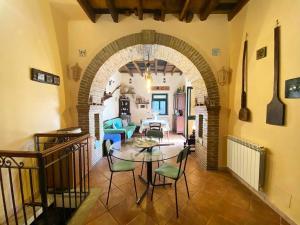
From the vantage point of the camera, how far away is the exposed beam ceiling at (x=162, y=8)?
2963 mm

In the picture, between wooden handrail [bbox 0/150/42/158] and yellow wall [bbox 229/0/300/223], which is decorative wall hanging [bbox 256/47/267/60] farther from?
wooden handrail [bbox 0/150/42/158]

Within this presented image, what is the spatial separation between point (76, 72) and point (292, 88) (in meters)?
3.60

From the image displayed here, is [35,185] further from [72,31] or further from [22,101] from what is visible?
[72,31]

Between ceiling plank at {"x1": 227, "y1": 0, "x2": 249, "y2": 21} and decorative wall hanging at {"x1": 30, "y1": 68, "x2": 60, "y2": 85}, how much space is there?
11.8ft

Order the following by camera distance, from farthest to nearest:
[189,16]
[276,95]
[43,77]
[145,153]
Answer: [189,16] → [43,77] → [145,153] → [276,95]

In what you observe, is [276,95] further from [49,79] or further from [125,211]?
[49,79]

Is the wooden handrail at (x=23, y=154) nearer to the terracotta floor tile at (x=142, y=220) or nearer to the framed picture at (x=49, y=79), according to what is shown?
the terracotta floor tile at (x=142, y=220)

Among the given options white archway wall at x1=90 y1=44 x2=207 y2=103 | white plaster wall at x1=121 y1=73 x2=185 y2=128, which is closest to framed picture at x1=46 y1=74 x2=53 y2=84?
white archway wall at x1=90 y1=44 x2=207 y2=103

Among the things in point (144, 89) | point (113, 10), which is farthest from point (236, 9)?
point (144, 89)

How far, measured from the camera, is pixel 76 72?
3484 millimetres

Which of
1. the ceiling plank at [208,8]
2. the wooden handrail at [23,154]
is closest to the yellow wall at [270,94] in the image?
the ceiling plank at [208,8]

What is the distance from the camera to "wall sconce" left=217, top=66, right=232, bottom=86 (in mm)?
3391

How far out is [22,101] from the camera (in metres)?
2.28

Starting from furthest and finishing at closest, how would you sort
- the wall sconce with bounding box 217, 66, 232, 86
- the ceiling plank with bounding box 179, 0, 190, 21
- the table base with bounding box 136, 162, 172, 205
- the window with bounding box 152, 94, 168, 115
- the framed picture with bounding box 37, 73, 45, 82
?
the window with bounding box 152, 94, 168, 115 → the wall sconce with bounding box 217, 66, 232, 86 → the ceiling plank with bounding box 179, 0, 190, 21 → the framed picture with bounding box 37, 73, 45, 82 → the table base with bounding box 136, 162, 172, 205
